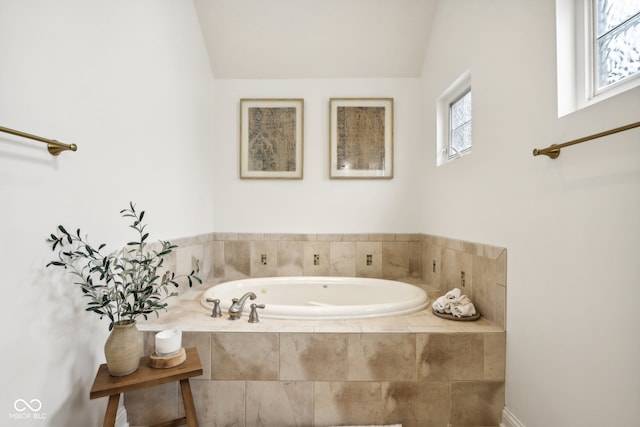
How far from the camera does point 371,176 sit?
9.47ft

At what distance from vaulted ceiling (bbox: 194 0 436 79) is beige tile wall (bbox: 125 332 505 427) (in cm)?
239

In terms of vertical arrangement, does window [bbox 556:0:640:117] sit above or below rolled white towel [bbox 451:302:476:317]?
above

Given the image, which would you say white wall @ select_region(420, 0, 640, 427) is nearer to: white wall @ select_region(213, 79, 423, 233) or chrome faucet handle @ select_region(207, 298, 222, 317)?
white wall @ select_region(213, 79, 423, 233)

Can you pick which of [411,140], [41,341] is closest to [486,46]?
[411,140]

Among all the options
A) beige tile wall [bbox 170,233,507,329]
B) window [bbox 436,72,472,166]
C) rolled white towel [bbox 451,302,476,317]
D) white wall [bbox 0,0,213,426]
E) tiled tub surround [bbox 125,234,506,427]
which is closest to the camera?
white wall [bbox 0,0,213,426]

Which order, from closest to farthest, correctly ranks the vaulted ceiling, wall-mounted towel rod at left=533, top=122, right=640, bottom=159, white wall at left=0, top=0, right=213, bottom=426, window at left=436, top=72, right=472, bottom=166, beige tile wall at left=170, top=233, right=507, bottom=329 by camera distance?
wall-mounted towel rod at left=533, top=122, right=640, bottom=159
white wall at left=0, top=0, right=213, bottom=426
window at left=436, top=72, right=472, bottom=166
the vaulted ceiling
beige tile wall at left=170, top=233, right=507, bottom=329

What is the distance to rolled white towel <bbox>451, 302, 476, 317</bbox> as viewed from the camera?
5.60 feet

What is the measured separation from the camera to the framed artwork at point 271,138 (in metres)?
2.89

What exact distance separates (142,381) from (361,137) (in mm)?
2475

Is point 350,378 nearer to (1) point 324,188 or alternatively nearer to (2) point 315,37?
(1) point 324,188

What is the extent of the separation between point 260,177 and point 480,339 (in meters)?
2.20

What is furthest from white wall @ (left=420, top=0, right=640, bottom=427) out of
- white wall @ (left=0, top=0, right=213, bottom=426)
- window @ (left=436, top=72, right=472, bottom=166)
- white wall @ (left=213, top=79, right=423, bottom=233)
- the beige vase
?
white wall @ (left=0, top=0, right=213, bottom=426)

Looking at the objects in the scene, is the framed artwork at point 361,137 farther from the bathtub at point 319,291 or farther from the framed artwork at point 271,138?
the bathtub at point 319,291

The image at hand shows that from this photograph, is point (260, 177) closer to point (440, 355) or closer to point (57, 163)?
point (57, 163)
